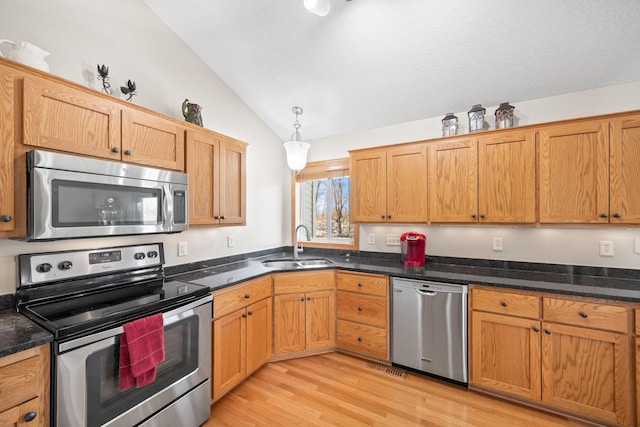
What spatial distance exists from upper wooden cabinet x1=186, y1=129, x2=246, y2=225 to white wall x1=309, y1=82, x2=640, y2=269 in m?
1.59

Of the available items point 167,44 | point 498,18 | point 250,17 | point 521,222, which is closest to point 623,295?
point 521,222

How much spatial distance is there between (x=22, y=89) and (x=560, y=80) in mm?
3623

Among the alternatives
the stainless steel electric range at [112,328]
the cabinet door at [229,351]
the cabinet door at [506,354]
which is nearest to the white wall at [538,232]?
the cabinet door at [506,354]

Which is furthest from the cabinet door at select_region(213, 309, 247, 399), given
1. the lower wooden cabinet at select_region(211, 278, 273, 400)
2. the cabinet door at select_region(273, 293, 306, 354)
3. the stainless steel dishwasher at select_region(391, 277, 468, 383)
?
the stainless steel dishwasher at select_region(391, 277, 468, 383)

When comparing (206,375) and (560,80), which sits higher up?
(560,80)

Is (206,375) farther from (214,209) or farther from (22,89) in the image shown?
(22,89)

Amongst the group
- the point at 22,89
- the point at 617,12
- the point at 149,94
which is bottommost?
the point at 22,89

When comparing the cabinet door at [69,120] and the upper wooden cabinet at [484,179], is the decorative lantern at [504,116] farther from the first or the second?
the cabinet door at [69,120]

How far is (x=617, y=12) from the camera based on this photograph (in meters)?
1.74

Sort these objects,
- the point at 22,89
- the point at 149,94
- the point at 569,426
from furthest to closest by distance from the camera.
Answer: the point at 149,94 < the point at 569,426 < the point at 22,89

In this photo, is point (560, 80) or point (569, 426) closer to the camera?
point (569, 426)

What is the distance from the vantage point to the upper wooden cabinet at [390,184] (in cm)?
266

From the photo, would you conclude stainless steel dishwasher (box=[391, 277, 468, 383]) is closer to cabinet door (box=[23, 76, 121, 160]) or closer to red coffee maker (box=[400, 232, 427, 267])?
red coffee maker (box=[400, 232, 427, 267])

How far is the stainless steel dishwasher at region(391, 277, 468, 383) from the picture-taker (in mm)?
2172
